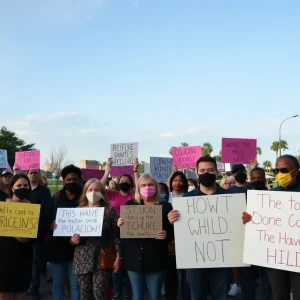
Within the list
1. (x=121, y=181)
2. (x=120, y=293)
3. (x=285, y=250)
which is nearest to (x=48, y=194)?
(x=121, y=181)

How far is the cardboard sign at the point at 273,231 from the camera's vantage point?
3.79 metres

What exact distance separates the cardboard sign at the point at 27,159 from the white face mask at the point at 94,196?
500cm

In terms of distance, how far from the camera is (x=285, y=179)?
392 centimetres

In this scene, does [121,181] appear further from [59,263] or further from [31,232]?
[31,232]

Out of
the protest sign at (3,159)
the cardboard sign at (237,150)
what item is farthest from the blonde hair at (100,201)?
the protest sign at (3,159)

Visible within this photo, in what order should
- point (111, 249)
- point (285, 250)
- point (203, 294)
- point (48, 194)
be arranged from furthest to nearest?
point (48, 194), point (111, 249), point (203, 294), point (285, 250)

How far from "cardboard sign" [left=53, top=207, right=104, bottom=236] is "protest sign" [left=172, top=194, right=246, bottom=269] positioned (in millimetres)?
920

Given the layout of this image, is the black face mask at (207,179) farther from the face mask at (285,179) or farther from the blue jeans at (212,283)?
the blue jeans at (212,283)

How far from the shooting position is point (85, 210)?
472 centimetres

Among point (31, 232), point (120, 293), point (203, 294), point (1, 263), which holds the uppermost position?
point (31, 232)

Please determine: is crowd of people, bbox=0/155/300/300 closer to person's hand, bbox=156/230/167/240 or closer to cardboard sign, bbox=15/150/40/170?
person's hand, bbox=156/230/167/240

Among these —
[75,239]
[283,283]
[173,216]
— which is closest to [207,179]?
[173,216]

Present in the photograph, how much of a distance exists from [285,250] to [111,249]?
6.20 ft

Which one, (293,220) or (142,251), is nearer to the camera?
(293,220)
